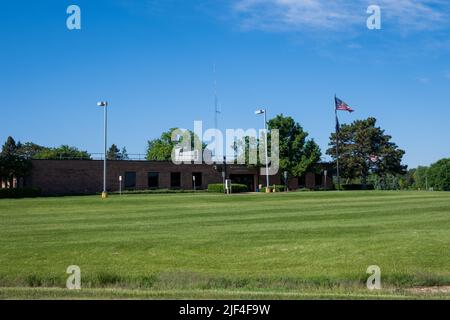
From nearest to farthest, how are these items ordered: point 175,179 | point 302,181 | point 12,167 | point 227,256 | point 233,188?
point 227,256 < point 12,167 < point 233,188 < point 175,179 < point 302,181

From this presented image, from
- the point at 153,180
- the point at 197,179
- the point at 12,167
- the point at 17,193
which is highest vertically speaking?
the point at 12,167

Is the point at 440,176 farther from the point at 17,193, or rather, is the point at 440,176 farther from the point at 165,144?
the point at 17,193

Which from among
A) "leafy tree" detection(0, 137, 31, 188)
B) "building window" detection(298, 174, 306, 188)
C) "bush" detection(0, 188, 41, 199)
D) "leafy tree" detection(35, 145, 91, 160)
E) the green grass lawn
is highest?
"leafy tree" detection(35, 145, 91, 160)

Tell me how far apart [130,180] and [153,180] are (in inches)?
114

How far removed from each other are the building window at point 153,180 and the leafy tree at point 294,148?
49.7 feet

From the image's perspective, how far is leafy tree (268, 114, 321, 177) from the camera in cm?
6650

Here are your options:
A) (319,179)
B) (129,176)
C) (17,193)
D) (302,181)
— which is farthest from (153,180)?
(319,179)

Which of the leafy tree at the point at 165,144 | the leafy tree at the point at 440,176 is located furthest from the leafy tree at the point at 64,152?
the leafy tree at the point at 440,176

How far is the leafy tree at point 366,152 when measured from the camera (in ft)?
259

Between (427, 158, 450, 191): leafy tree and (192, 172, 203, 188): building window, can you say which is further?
(427, 158, 450, 191): leafy tree

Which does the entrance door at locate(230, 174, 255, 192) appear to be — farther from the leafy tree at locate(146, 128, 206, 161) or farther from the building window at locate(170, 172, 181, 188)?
the leafy tree at locate(146, 128, 206, 161)

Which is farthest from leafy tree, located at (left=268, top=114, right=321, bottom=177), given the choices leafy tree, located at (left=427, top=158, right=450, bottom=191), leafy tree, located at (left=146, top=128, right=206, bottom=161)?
leafy tree, located at (left=427, top=158, right=450, bottom=191)

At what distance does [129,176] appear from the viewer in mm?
60688

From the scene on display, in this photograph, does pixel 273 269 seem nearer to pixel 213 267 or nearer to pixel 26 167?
pixel 213 267
